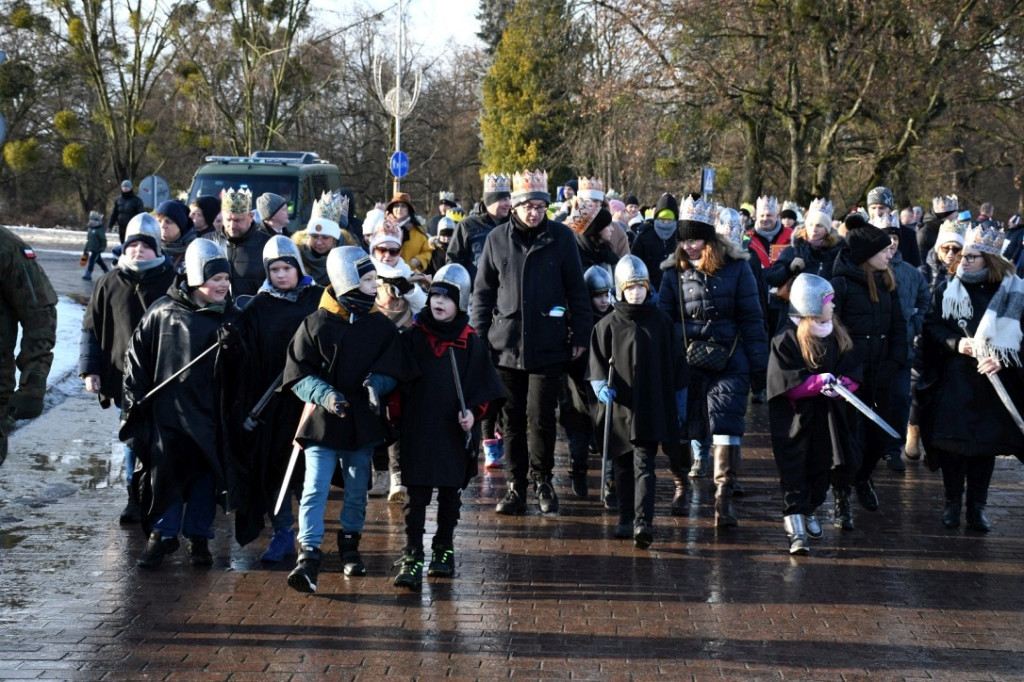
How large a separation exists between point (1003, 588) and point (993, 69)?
2247 cm

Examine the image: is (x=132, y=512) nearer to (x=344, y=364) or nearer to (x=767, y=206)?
(x=344, y=364)

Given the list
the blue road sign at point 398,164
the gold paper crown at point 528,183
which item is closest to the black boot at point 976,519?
the gold paper crown at point 528,183

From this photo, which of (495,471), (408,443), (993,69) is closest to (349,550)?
(408,443)

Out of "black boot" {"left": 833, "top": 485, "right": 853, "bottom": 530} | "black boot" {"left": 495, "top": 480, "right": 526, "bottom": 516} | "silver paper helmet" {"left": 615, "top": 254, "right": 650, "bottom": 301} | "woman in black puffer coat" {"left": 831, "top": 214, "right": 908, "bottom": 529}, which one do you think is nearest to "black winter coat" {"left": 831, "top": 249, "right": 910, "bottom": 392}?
"woman in black puffer coat" {"left": 831, "top": 214, "right": 908, "bottom": 529}

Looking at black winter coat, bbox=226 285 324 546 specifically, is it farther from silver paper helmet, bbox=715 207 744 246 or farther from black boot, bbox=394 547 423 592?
silver paper helmet, bbox=715 207 744 246

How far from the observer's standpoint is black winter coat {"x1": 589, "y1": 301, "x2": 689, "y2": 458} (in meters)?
8.22

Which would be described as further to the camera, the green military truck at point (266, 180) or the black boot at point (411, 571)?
the green military truck at point (266, 180)

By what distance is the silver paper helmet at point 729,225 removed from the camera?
9899mm

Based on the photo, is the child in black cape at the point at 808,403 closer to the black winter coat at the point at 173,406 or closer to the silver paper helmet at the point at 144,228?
the black winter coat at the point at 173,406

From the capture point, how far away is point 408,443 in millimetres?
7285

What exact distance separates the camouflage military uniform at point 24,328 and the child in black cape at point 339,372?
1228 mm

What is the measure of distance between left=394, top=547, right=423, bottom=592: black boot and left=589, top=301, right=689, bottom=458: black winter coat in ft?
5.40

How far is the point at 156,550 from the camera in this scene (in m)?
7.46

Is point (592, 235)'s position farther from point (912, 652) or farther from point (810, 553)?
point (912, 652)
